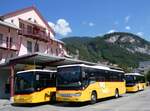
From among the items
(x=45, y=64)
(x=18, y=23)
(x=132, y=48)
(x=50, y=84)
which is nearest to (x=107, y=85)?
(x=50, y=84)

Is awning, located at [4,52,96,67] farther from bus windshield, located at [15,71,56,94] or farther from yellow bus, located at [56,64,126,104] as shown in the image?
yellow bus, located at [56,64,126,104]

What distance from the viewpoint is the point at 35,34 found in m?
44.4

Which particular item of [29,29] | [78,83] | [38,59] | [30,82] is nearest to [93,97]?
[78,83]

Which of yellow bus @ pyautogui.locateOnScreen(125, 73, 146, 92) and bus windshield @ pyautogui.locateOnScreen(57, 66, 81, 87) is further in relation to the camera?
yellow bus @ pyautogui.locateOnScreen(125, 73, 146, 92)

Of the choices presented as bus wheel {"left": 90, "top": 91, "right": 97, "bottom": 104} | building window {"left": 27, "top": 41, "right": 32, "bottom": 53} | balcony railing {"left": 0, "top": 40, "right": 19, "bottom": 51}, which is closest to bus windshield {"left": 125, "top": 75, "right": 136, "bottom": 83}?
building window {"left": 27, "top": 41, "right": 32, "bottom": 53}

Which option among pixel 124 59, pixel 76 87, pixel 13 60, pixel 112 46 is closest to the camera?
pixel 76 87

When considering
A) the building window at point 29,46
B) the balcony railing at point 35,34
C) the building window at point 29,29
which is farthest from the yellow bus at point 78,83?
the building window at point 29,29

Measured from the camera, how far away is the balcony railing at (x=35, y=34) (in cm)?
4208

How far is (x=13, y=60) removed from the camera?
27.5m

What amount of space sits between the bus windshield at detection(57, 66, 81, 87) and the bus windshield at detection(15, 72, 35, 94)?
1870 mm

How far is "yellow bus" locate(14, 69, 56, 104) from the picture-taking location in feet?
72.7

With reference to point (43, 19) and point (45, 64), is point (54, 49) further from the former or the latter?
point (45, 64)

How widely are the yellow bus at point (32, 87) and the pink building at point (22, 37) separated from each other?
9.96m

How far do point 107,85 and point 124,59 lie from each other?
411 ft
